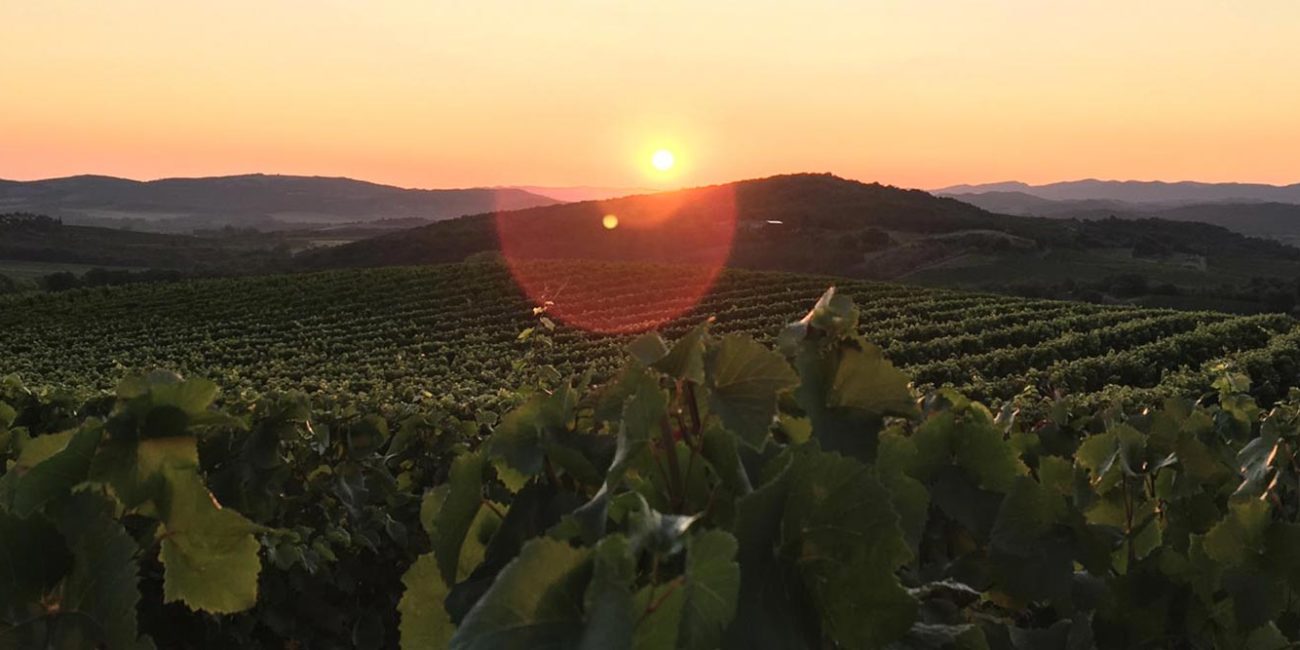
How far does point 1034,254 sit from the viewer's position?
79125mm

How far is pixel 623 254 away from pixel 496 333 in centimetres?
5305

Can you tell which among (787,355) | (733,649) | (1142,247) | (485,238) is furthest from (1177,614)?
(1142,247)

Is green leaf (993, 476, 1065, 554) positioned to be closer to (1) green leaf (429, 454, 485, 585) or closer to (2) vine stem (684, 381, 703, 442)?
(2) vine stem (684, 381, 703, 442)

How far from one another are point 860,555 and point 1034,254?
85.8m

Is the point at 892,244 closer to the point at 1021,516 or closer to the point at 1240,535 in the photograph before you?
the point at 1240,535

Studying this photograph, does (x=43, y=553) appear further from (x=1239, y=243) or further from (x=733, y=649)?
(x=1239, y=243)

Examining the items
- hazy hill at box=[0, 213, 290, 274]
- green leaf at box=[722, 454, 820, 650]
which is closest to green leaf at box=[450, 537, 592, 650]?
green leaf at box=[722, 454, 820, 650]

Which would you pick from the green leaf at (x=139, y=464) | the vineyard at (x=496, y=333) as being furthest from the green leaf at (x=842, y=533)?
the vineyard at (x=496, y=333)

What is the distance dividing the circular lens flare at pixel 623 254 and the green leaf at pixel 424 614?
81.7ft

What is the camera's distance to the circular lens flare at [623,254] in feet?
133

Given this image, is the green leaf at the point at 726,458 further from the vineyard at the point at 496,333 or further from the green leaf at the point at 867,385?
the vineyard at the point at 496,333

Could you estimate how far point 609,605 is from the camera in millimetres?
588

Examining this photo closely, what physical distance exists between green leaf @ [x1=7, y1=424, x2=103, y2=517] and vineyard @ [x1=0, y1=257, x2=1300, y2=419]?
1370 cm

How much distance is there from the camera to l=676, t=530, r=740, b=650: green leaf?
24.7 inches
